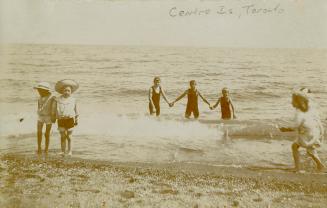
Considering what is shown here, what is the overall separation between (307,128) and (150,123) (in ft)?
8.69

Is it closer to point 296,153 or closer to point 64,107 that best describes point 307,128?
point 296,153

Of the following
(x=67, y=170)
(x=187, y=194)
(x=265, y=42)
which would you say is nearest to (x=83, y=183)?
(x=67, y=170)

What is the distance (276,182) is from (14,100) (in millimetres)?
3413

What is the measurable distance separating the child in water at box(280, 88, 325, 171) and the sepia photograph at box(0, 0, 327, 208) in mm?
11

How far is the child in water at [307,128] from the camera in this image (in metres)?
3.70

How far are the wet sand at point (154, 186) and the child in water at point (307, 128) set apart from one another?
21 cm

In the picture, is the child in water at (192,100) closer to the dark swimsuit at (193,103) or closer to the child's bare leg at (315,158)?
the dark swimsuit at (193,103)

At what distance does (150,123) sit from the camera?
5754 millimetres

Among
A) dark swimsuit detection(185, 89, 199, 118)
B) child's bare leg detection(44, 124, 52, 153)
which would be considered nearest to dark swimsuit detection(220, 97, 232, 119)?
dark swimsuit detection(185, 89, 199, 118)

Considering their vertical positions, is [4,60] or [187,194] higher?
[4,60]

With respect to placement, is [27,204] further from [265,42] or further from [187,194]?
[265,42]

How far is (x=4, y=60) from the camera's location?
15.4 feet

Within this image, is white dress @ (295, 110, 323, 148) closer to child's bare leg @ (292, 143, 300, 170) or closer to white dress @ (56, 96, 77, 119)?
child's bare leg @ (292, 143, 300, 170)

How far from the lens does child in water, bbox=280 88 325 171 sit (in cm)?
370
